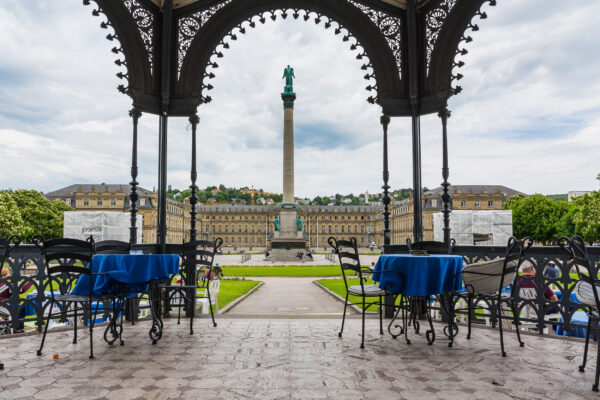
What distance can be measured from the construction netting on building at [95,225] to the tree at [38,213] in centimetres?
1402

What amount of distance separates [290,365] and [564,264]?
3450mm

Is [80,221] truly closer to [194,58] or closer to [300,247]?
[300,247]

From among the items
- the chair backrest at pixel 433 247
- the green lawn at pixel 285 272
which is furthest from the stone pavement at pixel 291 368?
the green lawn at pixel 285 272

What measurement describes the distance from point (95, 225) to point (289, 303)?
20.5m

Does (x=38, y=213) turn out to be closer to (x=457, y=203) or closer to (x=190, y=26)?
(x=190, y=26)

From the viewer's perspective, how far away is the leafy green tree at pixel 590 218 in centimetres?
2931

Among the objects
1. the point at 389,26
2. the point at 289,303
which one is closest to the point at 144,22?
the point at 389,26

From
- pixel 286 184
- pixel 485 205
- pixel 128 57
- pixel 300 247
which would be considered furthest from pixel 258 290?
pixel 485 205

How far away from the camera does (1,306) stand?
4.90 m

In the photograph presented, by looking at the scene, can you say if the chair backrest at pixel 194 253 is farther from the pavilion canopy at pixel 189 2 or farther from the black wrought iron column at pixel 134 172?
the pavilion canopy at pixel 189 2

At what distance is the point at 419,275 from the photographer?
4207 millimetres

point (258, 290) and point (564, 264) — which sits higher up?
point (564, 264)

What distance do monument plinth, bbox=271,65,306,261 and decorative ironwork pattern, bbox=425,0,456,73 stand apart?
2896 cm

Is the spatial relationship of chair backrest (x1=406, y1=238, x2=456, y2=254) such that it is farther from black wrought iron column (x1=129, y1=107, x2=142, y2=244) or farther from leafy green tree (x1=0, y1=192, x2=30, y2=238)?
leafy green tree (x1=0, y1=192, x2=30, y2=238)
